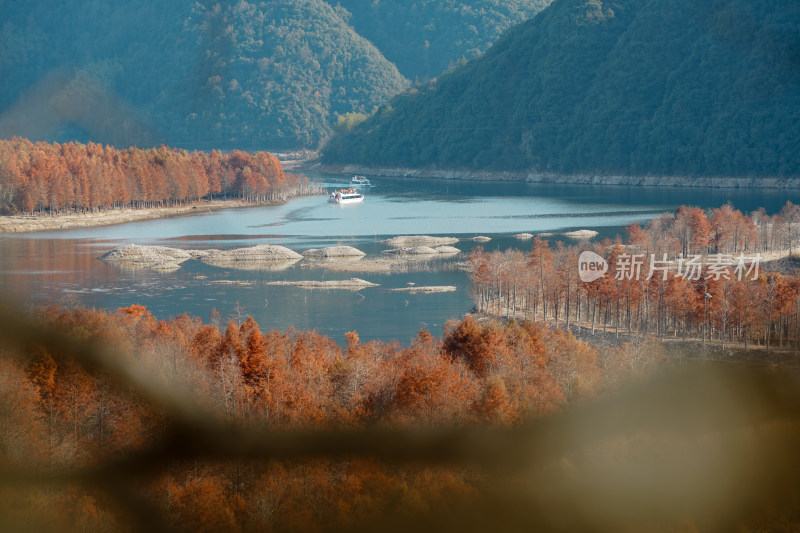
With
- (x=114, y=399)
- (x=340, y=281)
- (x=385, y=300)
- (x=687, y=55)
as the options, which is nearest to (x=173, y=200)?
(x=340, y=281)

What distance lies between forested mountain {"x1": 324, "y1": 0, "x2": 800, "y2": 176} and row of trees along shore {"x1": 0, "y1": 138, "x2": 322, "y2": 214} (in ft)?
73.2

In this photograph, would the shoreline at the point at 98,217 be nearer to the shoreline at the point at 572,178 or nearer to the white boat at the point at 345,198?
the white boat at the point at 345,198

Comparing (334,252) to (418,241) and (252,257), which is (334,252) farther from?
(418,241)

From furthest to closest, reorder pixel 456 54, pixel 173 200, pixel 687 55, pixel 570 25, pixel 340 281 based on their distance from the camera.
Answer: pixel 456 54, pixel 570 25, pixel 687 55, pixel 173 200, pixel 340 281

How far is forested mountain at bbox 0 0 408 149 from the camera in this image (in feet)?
8.61

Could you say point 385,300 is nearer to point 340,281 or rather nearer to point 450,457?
point 340,281

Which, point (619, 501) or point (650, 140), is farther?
point (650, 140)

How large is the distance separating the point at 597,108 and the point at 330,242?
154ft

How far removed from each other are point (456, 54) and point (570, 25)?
4447 cm

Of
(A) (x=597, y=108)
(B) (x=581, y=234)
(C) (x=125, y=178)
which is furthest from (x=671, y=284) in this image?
(A) (x=597, y=108)

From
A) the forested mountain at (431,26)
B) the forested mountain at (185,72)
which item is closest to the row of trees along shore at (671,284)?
the forested mountain at (185,72)

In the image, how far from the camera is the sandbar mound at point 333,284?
942 inches

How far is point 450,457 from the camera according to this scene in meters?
1.07

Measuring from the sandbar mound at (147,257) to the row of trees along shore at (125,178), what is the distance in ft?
13.8
